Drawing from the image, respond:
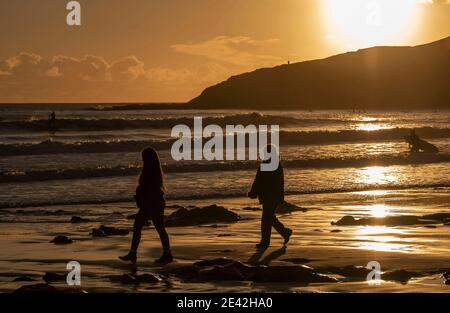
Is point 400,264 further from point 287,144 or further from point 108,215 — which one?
point 287,144

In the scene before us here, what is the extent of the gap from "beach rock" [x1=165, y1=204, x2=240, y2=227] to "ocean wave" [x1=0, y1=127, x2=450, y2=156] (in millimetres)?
26655

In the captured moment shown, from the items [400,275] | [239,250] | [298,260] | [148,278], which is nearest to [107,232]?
[239,250]

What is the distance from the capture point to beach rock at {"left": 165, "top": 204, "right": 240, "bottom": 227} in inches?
736

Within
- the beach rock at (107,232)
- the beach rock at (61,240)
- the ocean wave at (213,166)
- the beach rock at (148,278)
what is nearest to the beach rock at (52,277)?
the beach rock at (148,278)

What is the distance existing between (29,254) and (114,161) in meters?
26.0

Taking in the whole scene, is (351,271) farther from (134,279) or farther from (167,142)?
(167,142)

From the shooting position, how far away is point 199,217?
1916cm

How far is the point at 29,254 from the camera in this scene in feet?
46.0

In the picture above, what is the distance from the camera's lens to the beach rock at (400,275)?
11.4m

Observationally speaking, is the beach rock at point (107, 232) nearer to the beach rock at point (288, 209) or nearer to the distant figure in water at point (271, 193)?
the distant figure in water at point (271, 193)

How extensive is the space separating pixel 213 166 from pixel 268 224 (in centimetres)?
2126

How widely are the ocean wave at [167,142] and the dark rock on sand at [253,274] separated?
33.9 metres
